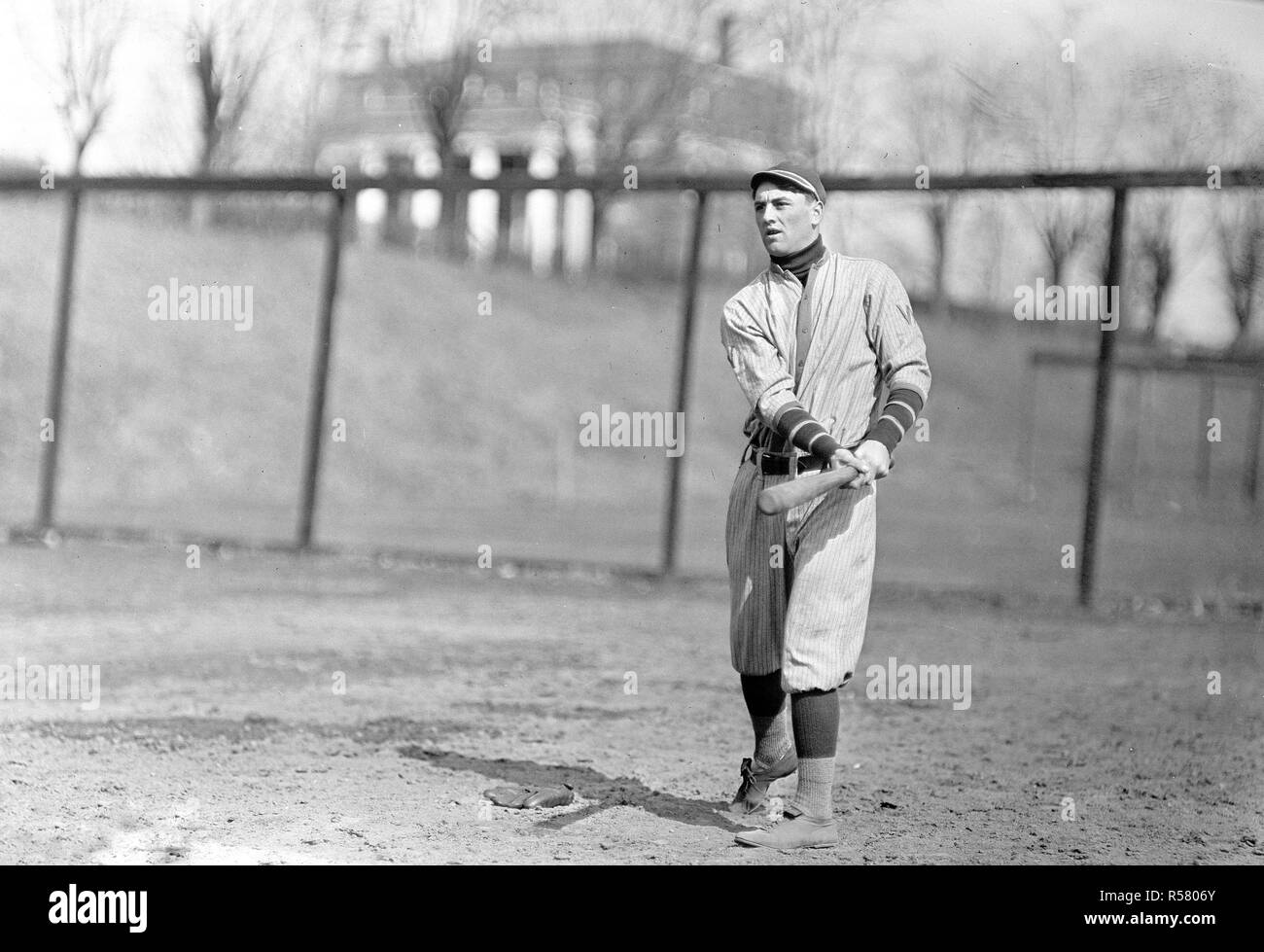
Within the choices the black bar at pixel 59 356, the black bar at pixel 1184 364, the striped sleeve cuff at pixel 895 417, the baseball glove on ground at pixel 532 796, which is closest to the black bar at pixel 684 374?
the black bar at pixel 59 356

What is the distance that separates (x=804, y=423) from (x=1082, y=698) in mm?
3335

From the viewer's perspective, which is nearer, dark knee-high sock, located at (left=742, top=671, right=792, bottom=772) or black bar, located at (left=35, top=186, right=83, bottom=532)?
dark knee-high sock, located at (left=742, top=671, right=792, bottom=772)

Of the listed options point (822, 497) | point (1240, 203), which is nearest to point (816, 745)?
point (822, 497)

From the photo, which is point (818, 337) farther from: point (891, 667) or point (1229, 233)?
point (1229, 233)

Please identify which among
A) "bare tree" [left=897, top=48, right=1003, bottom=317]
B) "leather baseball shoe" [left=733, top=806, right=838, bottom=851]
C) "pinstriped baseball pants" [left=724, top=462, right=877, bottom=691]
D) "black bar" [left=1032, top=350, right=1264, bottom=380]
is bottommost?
"leather baseball shoe" [left=733, top=806, right=838, bottom=851]

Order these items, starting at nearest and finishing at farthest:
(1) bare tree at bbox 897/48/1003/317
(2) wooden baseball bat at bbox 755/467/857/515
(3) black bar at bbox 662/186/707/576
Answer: (2) wooden baseball bat at bbox 755/467/857/515
(3) black bar at bbox 662/186/707/576
(1) bare tree at bbox 897/48/1003/317

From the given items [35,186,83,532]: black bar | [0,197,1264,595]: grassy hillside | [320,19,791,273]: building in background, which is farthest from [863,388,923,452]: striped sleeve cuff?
[320,19,791,273]: building in background

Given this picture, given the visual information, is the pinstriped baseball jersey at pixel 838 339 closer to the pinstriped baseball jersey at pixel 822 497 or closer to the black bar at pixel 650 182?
the pinstriped baseball jersey at pixel 822 497

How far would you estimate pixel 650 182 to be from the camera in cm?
981

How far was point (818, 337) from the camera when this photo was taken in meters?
4.38

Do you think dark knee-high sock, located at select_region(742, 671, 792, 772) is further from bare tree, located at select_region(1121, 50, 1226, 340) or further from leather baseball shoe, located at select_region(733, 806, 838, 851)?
bare tree, located at select_region(1121, 50, 1226, 340)

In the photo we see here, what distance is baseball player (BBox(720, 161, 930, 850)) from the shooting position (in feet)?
14.0

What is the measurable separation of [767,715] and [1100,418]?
5.46m
